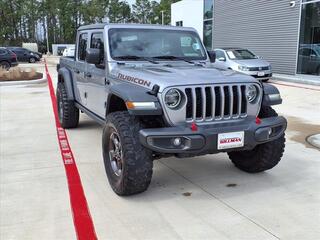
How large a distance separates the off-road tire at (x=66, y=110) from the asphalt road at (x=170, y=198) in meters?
0.78

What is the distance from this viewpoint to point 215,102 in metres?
4.29

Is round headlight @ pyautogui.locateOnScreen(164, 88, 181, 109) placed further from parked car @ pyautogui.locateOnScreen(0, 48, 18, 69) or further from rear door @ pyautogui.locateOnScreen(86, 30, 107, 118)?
parked car @ pyautogui.locateOnScreen(0, 48, 18, 69)

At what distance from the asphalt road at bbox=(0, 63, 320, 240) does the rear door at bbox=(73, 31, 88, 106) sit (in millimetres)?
817

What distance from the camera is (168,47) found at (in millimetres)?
5750

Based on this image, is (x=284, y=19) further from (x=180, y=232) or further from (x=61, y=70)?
(x=180, y=232)

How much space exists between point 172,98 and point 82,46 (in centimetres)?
320

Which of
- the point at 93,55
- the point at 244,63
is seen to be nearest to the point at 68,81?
the point at 93,55

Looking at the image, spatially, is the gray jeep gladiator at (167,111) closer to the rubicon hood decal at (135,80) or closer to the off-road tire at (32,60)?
the rubicon hood decal at (135,80)

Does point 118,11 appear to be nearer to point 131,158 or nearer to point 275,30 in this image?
point 275,30

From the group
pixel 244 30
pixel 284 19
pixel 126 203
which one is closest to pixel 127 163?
pixel 126 203

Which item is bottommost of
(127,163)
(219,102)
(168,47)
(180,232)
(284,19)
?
(180,232)

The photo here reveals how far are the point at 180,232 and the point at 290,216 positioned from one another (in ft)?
3.78

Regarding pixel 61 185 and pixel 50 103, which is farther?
pixel 50 103

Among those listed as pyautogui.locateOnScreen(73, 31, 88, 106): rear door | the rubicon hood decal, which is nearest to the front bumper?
the rubicon hood decal
